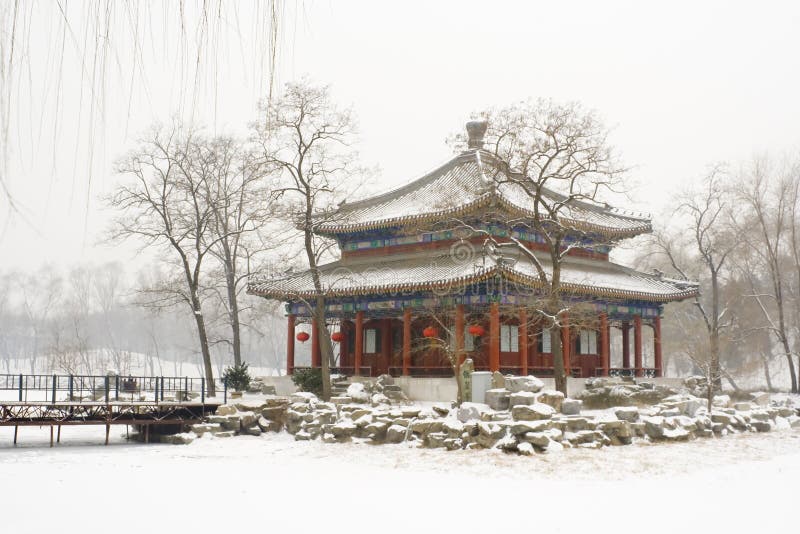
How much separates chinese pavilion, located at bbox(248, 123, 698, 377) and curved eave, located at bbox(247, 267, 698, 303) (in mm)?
41

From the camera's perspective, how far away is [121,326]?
9056 centimetres

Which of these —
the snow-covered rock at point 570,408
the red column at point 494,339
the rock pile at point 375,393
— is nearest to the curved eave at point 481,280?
the red column at point 494,339

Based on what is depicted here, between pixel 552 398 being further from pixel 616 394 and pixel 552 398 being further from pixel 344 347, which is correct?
pixel 344 347

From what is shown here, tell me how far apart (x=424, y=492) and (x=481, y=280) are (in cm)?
1278

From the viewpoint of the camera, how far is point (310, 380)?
88.4 ft

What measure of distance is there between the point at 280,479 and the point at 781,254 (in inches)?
1632

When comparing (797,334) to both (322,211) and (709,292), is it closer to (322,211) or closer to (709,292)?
(709,292)

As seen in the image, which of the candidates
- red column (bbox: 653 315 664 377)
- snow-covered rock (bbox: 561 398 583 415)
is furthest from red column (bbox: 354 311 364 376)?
red column (bbox: 653 315 664 377)

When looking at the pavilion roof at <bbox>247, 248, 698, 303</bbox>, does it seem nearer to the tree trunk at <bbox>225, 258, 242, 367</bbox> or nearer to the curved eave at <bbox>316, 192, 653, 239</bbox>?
the curved eave at <bbox>316, 192, 653, 239</bbox>

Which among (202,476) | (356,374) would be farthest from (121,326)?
(202,476)

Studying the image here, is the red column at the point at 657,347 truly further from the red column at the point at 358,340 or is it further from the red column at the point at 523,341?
the red column at the point at 358,340

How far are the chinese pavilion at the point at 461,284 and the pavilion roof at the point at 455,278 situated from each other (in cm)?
5

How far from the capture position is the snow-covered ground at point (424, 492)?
27.4 feet

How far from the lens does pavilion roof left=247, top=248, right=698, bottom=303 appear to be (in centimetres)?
2423
